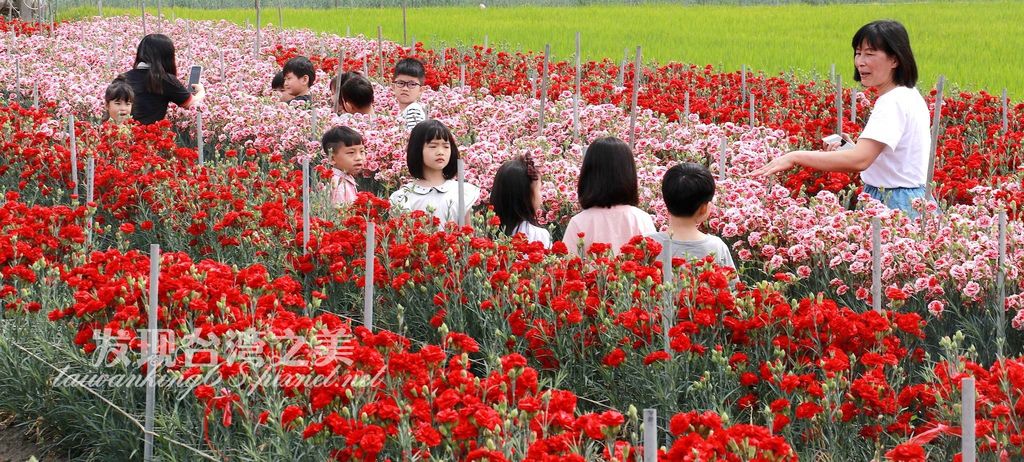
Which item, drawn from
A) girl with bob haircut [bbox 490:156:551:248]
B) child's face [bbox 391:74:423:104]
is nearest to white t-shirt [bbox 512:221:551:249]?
girl with bob haircut [bbox 490:156:551:248]

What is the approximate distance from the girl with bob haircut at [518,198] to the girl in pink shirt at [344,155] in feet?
4.77

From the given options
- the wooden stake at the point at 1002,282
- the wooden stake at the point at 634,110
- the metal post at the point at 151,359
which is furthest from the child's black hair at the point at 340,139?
the wooden stake at the point at 1002,282

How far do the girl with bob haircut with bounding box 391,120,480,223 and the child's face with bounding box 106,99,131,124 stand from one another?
3.64 metres

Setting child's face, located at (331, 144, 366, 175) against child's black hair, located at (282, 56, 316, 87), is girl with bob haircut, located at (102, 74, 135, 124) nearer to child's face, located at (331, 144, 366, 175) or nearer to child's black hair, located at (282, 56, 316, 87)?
child's black hair, located at (282, 56, 316, 87)

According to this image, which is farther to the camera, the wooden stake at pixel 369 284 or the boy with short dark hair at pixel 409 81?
the boy with short dark hair at pixel 409 81

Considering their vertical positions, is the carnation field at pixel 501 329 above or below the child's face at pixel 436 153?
below

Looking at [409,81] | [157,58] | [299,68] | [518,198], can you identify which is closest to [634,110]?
[409,81]

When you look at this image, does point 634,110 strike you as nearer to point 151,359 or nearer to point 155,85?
point 155,85

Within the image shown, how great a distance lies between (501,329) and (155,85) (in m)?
5.52

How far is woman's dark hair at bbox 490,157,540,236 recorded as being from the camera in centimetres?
535

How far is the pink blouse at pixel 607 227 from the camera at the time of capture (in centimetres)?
516

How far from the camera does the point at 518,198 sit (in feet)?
17.9

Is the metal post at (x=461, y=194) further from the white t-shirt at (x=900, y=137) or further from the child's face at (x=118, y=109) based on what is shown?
the child's face at (x=118, y=109)

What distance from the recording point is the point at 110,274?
445 centimetres
